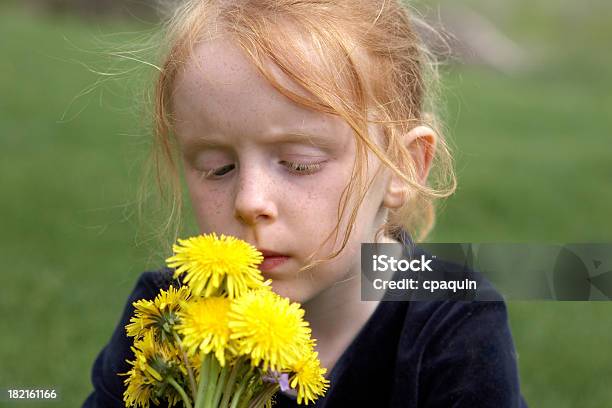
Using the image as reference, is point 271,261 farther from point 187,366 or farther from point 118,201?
point 118,201

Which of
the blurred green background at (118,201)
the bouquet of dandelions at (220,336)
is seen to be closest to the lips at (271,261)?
the bouquet of dandelions at (220,336)

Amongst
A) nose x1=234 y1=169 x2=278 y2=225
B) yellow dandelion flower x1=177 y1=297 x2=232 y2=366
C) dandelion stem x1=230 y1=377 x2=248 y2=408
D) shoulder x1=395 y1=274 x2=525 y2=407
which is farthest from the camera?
→ shoulder x1=395 y1=274 x2=525 y2=407

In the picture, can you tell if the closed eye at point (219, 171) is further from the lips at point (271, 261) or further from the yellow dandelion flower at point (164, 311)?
the yellow dandelion flower at point (164, 311)

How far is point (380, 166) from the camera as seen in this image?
224 centimetres

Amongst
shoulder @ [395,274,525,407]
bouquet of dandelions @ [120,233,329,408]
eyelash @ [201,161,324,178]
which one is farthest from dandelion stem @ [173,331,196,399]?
shoulder @ [395,274,525,407]

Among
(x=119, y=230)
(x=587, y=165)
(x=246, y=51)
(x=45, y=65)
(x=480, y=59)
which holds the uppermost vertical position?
(x=480, y=59)

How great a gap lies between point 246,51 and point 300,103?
19cm

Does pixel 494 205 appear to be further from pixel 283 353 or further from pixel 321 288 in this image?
pixel 283 353

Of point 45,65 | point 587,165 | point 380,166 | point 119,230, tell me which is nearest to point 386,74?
point 380,166

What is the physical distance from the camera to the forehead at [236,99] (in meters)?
1.98

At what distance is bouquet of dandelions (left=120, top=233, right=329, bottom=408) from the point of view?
4.74ft

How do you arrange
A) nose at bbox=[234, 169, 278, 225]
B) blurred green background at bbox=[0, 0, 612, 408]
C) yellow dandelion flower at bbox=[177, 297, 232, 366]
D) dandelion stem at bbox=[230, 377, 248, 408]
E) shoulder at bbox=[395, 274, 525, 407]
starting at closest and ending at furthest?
yellow dandelion flower at bbox=[177, 297, 232, 366] < dandelion stem at bbox=[230, 377, 248, 408] < nose at bbox=[234, 169, 278, 225] < shoulder at bbox=[395, 274, 525, 407] < blurred green background at bbox=[0, 0, 612, 408]

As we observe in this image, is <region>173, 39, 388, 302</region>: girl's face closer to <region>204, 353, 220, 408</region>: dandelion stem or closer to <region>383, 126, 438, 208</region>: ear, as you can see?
<region>383, 126, 438, 208</region>: ear

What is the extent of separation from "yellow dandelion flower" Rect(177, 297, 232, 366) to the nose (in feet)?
1.51
